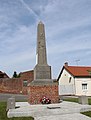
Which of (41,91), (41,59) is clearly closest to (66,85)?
(41,59)

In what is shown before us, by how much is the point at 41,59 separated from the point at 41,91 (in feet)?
7.15

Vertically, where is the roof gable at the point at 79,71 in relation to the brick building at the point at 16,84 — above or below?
above

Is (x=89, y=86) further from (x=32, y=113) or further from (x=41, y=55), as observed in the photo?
(x=32, y=113)

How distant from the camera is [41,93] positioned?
39.7 ft

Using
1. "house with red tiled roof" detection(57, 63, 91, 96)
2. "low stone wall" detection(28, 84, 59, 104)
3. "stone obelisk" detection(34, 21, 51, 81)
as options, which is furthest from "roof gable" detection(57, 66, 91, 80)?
"low stone wall" detection(28, 84, 59, 104)

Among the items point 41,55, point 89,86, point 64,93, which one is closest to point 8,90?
point 64,93

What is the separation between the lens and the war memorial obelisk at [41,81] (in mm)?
12023

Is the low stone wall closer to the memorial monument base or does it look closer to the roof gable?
the memorial monument base

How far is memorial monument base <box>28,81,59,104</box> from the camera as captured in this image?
39.3 feet

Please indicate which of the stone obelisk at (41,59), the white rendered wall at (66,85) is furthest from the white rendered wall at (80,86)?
the stone obelisk at (41,59)

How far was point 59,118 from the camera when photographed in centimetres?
793

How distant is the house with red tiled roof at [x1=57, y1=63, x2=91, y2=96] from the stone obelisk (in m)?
19.0

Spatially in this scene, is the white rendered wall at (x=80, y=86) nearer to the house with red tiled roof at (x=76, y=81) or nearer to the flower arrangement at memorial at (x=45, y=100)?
the house with red tiled roof at (x=76, y=81)

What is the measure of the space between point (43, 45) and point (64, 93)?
21421 millimetres
